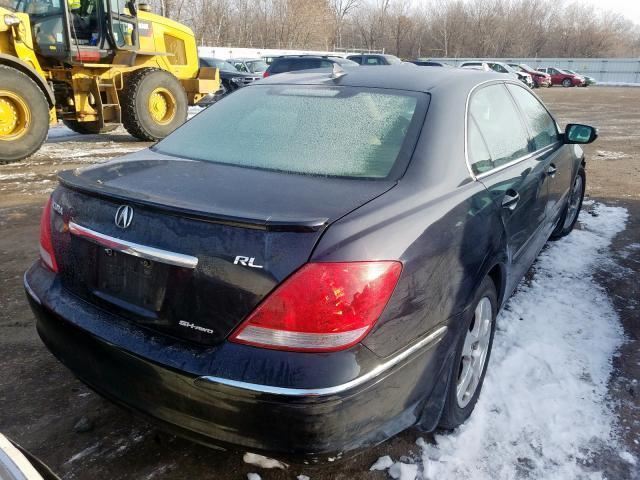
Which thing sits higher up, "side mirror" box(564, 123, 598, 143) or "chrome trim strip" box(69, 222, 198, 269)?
"side mirror" box(564, 123, 598, 143)

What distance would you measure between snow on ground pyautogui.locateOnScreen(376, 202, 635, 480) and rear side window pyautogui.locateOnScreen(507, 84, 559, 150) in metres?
1.08

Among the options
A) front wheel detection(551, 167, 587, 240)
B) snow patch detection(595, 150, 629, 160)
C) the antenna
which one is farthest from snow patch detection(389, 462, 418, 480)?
snow patch detection(595, 150, 629, 160)

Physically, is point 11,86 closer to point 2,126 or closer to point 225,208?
point 2,126

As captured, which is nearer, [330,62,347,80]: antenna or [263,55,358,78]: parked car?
[330,62,347,80]: antenna

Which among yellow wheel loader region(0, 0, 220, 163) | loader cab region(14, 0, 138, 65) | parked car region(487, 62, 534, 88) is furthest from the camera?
parked car region(487, 62, 534, 88)

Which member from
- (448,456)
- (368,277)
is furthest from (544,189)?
(368,277)

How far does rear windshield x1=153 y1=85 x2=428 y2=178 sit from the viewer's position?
7.18 feet

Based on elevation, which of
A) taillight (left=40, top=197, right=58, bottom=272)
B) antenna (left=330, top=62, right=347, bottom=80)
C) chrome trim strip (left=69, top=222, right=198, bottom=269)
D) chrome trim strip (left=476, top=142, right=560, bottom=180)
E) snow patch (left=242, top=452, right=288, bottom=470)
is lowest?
snow patch (left=242, top=452, right=288, bottom=470)

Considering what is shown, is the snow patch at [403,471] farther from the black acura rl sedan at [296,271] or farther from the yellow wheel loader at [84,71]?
the yellow wheel loader at [84,71]

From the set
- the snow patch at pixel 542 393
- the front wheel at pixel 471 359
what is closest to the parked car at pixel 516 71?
the snow patch at pixel 542 393

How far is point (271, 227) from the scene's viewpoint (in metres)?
1.60

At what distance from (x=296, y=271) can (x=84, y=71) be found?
877cm

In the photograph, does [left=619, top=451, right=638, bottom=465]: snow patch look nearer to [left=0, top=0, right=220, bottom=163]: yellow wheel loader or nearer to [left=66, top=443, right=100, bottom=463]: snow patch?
[left=66, top=443, right=100, bottom=463]: snow patch

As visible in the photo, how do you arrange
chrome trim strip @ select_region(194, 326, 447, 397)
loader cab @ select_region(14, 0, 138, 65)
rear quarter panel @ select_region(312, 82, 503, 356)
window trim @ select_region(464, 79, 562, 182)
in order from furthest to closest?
loader cab @ select_region(14, 0, 138, 65) → window trim @ select_region(464, 79, 562, 182) → rear quarter panel @ select_region(312, 82, 503, 356) → chrome trim strip @ select_region(194, 326, 447, 397)
